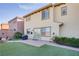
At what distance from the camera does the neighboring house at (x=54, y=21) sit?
409 centimetres

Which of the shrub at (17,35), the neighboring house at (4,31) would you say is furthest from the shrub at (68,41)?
the neighboring house at (4,31)

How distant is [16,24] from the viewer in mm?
4367

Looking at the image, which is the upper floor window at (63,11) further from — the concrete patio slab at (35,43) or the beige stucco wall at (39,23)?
the concrete patio slab at (35,43)

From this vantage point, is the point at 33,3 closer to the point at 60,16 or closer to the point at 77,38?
the point at 60,16

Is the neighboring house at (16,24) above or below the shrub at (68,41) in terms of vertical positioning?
above

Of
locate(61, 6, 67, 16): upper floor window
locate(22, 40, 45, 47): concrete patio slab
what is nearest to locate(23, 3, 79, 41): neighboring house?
locate(61, 6, 67, 16): upper floor window

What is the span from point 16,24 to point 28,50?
0.69 meters

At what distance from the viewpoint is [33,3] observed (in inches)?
166

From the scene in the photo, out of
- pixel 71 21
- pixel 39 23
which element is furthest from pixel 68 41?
pixel 39 23

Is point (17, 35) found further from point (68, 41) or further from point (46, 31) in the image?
point (68, 41)

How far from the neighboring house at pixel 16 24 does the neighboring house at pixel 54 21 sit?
0.10 m

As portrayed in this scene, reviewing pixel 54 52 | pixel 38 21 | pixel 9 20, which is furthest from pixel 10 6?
pixel 54 52

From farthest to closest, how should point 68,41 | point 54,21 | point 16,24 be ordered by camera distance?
point 16,24, point 54,21, point 68,41

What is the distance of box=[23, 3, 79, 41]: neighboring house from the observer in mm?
4090
